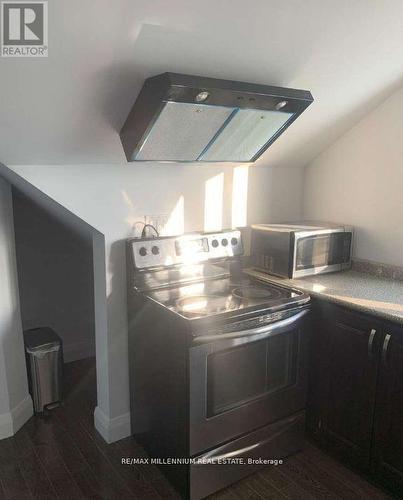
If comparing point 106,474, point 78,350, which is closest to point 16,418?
point 106,474

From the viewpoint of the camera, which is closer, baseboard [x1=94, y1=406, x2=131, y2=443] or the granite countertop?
the granite countertop

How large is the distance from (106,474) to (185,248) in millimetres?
1201

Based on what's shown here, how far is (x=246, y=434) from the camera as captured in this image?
6.52 feet

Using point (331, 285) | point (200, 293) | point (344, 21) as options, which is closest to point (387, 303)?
point (331, 285)

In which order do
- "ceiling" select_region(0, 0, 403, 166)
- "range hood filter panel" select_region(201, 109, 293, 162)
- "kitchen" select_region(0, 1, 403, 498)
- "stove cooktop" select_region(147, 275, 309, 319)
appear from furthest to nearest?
"range hood filter panel" select_region(201, 109, 293, 162) → "stove cooktop" select_region(147, 275, 309, 319) → "kitchen" select_region(0, 1, 403, 498) → "ceiling" select_region(0, 0, 403, 166)

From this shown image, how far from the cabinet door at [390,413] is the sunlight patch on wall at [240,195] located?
114 centimetres

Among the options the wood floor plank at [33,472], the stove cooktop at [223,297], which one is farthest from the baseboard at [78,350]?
the stove cooktop at [223,297]

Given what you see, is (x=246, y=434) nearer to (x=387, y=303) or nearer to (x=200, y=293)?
(x=200, y=293)

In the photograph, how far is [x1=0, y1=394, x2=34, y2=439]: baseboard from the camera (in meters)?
2.29

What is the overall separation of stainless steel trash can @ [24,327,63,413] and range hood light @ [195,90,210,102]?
67.3 inches

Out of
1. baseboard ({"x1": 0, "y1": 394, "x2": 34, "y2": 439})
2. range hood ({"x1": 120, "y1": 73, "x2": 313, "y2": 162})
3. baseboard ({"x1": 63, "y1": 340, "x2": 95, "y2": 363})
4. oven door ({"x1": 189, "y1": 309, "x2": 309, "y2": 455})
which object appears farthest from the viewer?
baseboard ({"x1": 63, "y1": 340, "x2": 95, "y2": 363})

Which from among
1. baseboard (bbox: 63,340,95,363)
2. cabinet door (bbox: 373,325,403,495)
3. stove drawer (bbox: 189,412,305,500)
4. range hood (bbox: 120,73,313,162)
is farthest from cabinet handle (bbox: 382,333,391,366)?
baseboard (bbox: 63,340,95,363)

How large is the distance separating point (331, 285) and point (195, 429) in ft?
3.44
